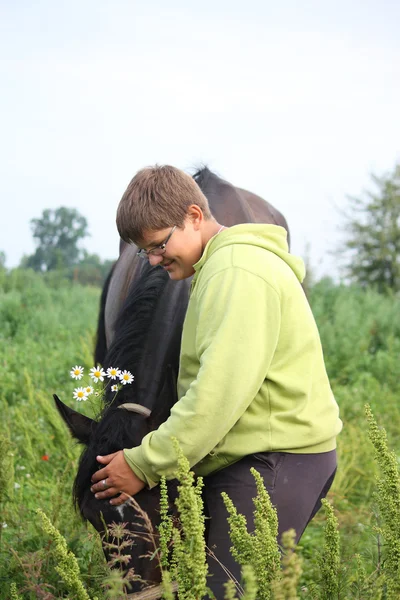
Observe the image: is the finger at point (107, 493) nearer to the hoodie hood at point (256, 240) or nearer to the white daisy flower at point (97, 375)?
the white daisy flower at point (97, 375)

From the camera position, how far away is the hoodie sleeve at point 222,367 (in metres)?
2.07

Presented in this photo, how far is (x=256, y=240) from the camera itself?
2287 millimetres

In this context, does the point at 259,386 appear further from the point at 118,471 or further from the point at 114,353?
the point at 114,353

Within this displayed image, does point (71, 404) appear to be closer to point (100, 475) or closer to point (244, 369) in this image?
point (100, 475)

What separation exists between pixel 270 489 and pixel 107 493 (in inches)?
21.0

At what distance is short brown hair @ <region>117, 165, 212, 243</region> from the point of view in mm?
2275

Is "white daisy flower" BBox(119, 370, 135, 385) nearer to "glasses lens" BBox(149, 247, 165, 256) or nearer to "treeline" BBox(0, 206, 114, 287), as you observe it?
"glasses lens" BBox(149, 247, 165, 256)

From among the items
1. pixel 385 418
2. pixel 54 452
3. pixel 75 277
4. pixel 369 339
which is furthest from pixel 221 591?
pixel 75 277

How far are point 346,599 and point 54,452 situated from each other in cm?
341

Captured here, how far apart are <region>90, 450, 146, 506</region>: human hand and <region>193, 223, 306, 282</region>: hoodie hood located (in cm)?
67

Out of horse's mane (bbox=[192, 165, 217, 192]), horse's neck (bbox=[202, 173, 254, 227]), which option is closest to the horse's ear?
horse's neck (bbox=[202, 173, 254, 227])

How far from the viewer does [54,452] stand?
496 centimetres

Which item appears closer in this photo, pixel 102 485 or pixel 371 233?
pixel 102 485

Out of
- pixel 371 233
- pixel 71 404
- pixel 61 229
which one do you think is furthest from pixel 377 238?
pixel 71 404
